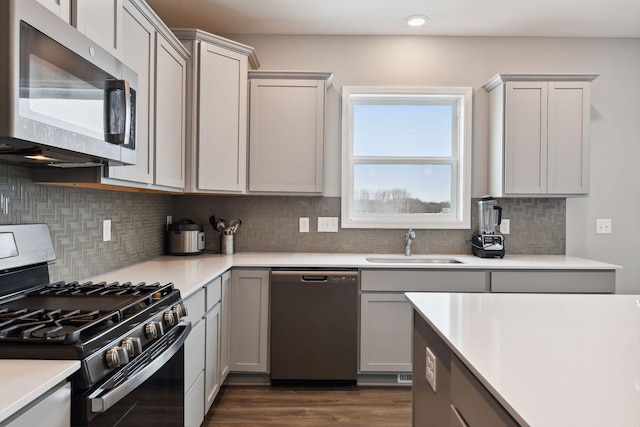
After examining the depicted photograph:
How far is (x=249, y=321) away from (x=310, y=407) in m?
0.67

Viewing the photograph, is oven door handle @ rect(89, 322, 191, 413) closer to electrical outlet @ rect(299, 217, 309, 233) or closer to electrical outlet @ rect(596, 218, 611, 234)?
electrical outlet @ rect(299, 217, 309, 233)

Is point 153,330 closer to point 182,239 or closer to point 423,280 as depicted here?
point 182,239

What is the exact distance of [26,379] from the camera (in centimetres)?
85

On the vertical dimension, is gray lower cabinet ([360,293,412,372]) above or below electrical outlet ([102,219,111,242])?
below

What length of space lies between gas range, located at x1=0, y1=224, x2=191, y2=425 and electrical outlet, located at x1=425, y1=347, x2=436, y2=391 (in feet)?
3.00

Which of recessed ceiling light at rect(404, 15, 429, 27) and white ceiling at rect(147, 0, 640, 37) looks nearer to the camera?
white ceiling at rect(147, 0, 640, 37)

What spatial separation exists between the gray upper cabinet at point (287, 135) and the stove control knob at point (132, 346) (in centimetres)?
184

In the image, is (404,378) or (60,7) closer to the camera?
(60,7)

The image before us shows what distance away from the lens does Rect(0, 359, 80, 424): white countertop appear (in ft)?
2.46

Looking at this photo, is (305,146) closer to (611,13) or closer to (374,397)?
(374,397)

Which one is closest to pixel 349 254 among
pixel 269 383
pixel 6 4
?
pixel 269 383

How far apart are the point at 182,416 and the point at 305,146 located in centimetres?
193

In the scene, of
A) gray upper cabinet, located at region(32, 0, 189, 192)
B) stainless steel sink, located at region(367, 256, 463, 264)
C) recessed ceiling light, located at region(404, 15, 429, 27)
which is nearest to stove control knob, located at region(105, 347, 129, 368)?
gray upper cabinet, located at region(32, 0, 189, 192)

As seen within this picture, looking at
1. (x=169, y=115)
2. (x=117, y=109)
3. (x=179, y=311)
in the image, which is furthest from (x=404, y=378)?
(x=117, y=109)
